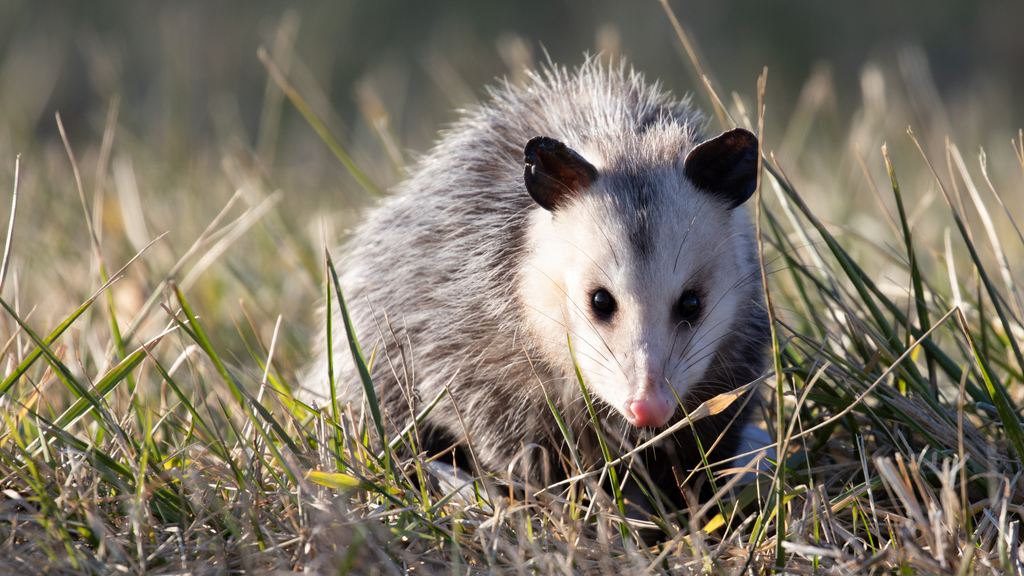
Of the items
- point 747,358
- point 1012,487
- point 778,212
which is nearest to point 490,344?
point 747,358

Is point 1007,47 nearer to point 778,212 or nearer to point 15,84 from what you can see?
point 778,212

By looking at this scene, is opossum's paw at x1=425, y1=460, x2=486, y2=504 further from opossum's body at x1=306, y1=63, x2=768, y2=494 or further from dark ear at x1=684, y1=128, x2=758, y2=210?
dark ear at x1=684, y1=128, x2=758, y2=210

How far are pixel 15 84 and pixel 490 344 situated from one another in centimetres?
478

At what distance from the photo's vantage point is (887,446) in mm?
1936

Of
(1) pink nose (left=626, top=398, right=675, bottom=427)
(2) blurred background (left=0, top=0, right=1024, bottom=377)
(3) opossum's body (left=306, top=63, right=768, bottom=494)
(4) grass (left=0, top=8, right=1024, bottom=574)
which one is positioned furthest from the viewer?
(2) blurred background (left=0, top=0, right=1024, bottom=377)

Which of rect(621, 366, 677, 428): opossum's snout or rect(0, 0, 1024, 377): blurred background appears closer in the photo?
rect(621, 366, 677, 428): opossum's snout

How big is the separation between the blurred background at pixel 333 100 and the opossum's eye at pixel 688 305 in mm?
1326

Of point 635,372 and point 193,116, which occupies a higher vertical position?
point 193,116

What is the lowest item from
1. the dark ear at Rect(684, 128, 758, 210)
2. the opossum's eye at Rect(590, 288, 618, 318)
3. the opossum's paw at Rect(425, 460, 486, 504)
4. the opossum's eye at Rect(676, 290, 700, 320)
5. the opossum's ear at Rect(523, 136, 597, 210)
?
the opossum's paw at Rect(425, 460, 486, 504)

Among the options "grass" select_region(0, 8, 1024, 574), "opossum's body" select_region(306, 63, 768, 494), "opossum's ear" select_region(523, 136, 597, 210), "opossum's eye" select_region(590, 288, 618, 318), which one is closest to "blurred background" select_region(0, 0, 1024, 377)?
"opossum's body" select_region(306, 63, 768, 494)

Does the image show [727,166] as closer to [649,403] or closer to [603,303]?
[603,303]

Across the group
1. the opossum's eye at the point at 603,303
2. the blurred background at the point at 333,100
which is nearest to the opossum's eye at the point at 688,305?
the opossum's eye at the point at 603,303

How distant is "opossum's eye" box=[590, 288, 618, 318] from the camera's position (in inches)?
68.4

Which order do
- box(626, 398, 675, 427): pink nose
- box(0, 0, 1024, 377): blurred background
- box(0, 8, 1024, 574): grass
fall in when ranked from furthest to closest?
1. box(0, 0, 1024, 377): blurred background
2. box(626, 398, 675, 427): pink nose
3. box(0, 8, 1024, 574): grass
